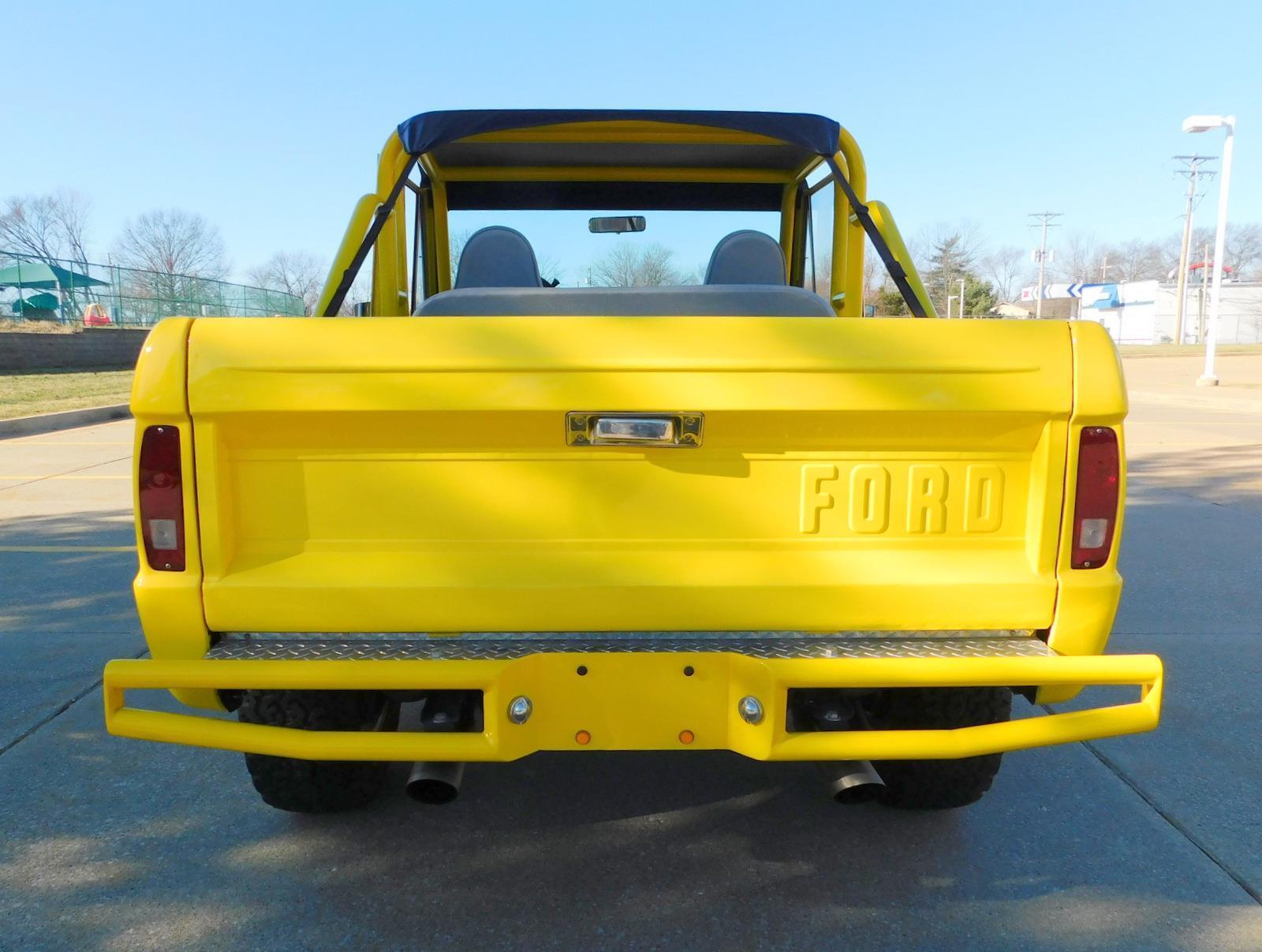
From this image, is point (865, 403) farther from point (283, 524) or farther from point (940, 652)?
point (283, 524)

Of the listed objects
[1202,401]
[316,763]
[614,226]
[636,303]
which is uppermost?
[614,226]

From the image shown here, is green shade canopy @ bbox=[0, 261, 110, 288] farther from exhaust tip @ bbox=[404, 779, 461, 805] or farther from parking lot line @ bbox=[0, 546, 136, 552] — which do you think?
exhaust tip @ bbox=[404, 779, 461, 805]

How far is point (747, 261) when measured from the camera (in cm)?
420

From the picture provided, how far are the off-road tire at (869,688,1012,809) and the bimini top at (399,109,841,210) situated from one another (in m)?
1.97

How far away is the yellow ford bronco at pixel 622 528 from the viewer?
2.15 meters

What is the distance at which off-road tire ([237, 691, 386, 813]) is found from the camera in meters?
2.44

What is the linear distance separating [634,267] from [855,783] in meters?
2.53

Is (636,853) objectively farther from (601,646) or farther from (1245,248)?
(1245,248)

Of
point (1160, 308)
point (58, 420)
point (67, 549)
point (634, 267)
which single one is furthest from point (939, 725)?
point (1160, 308)

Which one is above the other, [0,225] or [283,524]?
[0,225]

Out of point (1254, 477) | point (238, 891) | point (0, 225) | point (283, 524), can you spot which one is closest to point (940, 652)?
point (283, 524)

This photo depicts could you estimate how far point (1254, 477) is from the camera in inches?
370

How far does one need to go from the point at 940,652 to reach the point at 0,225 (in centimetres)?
6909

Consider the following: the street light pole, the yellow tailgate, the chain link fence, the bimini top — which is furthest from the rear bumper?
the chain link fence
